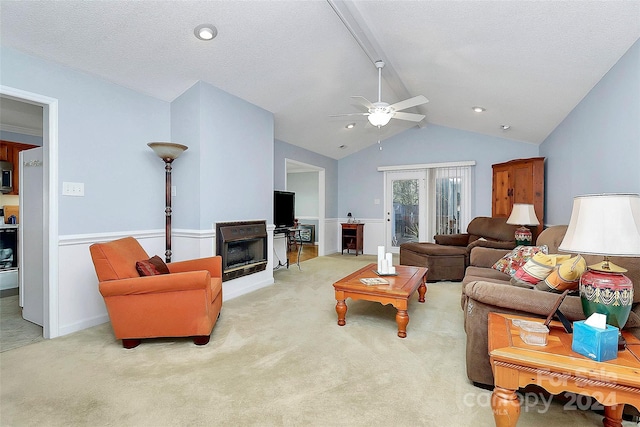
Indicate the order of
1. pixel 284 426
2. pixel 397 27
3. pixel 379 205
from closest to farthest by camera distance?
pixel 284 426, pixel 397 27, pixel 379 205

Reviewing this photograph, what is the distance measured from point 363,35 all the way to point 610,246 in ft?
8.96

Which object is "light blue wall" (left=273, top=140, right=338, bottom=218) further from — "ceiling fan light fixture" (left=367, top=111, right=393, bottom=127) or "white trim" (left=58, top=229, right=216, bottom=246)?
"ceiling fan light fixture" (left=367, top=111, right=393, bottom=127)

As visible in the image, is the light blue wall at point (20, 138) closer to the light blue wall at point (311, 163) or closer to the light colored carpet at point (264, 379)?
the light colored carpet at point (264, 379)

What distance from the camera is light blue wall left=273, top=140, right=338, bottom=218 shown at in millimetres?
5625

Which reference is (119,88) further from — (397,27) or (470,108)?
(470,108)

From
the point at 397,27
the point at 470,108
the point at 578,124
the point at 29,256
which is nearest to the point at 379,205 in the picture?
the point at 470,108

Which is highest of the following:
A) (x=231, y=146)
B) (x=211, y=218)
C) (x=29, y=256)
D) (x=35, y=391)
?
(x=231, y=146)

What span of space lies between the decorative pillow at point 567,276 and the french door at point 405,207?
5.14 m

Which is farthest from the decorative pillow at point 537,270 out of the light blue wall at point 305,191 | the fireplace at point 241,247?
the light blue wall at point 305,191

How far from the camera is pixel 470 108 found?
15.8ft

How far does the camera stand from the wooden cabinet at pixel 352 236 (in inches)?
288

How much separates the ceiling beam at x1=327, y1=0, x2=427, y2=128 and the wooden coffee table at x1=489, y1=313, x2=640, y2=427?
2.73 metres

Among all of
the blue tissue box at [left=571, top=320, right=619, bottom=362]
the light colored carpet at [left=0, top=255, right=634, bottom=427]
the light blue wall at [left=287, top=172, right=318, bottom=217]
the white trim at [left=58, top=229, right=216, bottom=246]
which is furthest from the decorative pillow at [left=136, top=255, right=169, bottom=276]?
the light blue wall at [left=287, top=172, right=318, bottom=217]

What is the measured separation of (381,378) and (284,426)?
0.73 meters
